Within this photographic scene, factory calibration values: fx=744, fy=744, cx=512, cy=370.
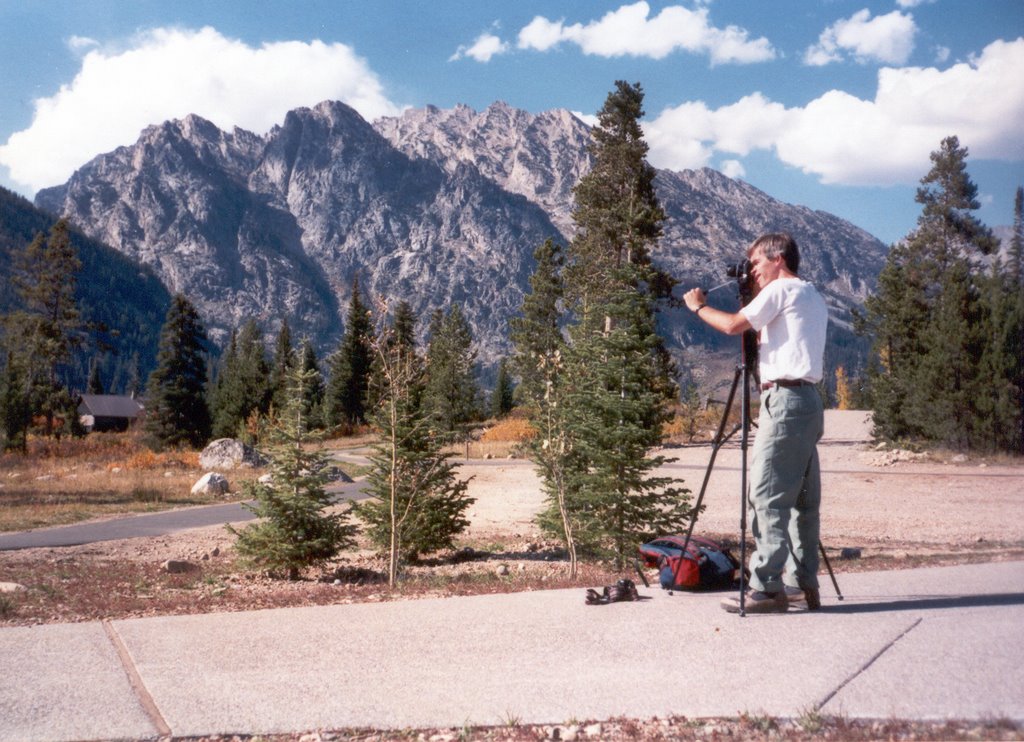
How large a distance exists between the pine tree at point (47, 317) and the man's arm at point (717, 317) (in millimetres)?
49301

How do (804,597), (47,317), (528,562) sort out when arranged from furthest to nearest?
1. (47,317)
2. (528,562)
3. (804,597)

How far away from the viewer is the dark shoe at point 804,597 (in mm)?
4250

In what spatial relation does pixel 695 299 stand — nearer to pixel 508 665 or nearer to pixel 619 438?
pixel 508 665

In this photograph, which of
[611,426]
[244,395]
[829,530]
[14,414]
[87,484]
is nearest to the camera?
[611,426]

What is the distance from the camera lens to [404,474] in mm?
8859

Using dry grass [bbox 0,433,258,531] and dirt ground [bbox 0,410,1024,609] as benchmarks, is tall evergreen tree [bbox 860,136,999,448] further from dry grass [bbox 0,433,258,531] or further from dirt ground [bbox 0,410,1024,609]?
dry grass [bbox 0,433,258,531]

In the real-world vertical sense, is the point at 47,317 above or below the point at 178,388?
above

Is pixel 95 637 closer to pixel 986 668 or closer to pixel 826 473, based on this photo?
pixel 986 668

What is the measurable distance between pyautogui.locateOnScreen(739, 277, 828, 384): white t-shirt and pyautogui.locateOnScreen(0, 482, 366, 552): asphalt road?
900 centimetres

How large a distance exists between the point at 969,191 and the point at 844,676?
4104 cm

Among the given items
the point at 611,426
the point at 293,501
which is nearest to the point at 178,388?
the point at 293,501

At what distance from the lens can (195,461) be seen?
3095 centimetres

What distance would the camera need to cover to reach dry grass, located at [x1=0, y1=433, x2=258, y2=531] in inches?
659

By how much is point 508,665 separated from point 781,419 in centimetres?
193
